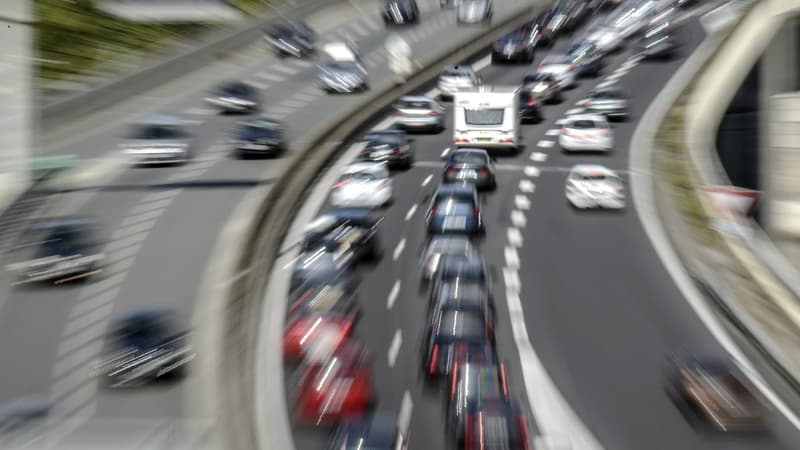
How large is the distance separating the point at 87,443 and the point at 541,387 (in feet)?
37.5

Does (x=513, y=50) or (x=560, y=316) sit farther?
(x=513, y=50)

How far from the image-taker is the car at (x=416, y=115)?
43.6 m

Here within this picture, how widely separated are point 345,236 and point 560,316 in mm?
6627

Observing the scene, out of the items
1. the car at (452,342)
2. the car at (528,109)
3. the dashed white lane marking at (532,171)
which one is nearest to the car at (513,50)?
the car at (528,109)

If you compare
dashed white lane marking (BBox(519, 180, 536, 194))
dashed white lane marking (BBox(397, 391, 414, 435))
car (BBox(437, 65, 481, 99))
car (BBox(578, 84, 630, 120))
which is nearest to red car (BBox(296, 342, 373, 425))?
dashed white lane marking (BBox(397, 391, 414, 435))

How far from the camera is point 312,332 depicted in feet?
62.7

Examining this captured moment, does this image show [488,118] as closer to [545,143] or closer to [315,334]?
[545,143]

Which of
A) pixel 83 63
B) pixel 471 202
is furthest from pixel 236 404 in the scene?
pixel 83 63

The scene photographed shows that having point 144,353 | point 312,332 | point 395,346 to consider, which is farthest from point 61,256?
point 395,346

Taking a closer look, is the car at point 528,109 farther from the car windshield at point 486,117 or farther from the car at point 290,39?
the car at point 290,39

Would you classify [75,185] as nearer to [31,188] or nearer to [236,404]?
[31,188]

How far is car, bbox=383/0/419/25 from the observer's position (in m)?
65.4

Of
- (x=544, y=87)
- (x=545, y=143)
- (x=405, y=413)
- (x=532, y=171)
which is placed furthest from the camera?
(x=544, y=87)

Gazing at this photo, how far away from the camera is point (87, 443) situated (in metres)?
8.90
